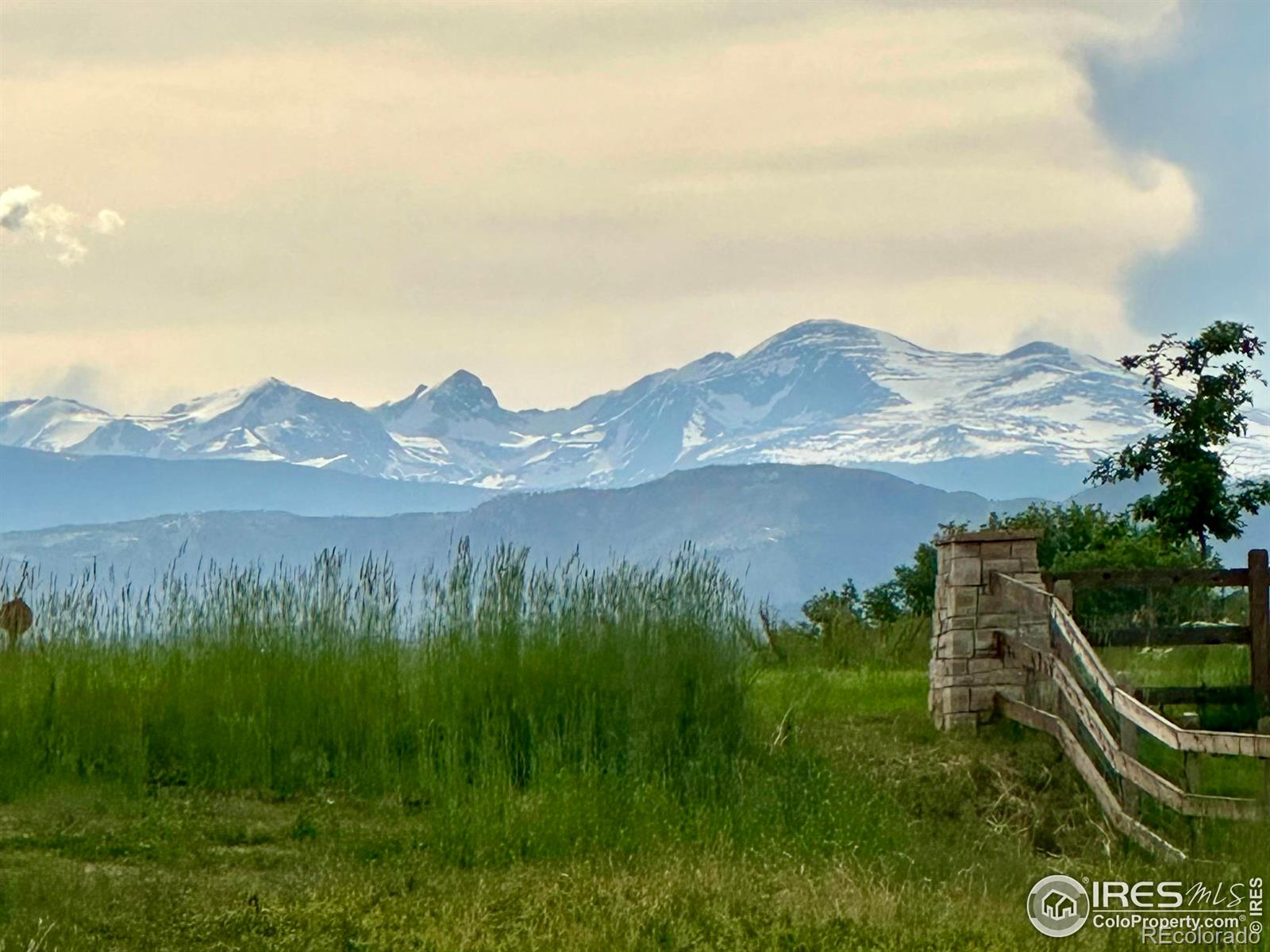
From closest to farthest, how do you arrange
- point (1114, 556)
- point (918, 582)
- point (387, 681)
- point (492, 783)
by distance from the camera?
point (492, 783) < point (387, 681) < point (1114, 556) < point (918, 582)

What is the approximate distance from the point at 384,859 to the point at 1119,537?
802 inches

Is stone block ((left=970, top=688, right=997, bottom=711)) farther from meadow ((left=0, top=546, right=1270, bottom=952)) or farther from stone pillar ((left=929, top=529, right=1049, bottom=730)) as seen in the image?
meadow ((left=0, top=546, right=1270, bottom=952))

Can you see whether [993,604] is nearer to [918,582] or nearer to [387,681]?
[387,681]

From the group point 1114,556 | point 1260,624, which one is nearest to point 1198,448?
point 1114,556

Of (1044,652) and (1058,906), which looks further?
(1044,652)

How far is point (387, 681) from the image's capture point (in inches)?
604

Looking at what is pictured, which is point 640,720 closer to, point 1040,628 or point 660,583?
point 660,583

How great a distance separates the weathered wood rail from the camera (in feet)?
45.6

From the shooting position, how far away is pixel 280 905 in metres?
10.1

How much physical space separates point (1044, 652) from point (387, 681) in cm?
581

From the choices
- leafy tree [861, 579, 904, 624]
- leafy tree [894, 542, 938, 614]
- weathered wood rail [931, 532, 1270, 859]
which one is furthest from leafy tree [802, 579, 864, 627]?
weathered wood rail [931, 532, 1270, 859]

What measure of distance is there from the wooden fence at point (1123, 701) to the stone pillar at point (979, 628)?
0.28ft

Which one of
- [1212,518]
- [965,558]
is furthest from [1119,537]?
[965,558]

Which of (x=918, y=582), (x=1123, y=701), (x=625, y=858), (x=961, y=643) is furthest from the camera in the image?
(x=918, y=582)
